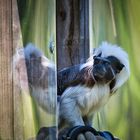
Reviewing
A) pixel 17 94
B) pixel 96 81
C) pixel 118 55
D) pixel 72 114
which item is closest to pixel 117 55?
pixel 118 55

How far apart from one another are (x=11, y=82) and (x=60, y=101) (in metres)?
0.24

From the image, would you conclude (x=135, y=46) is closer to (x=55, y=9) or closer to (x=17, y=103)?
(x=55, y=9)

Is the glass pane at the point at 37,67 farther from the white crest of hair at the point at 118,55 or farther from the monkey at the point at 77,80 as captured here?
the white crest of hair at the point at 118,55

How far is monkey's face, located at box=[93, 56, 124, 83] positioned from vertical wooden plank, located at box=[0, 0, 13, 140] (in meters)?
0.39

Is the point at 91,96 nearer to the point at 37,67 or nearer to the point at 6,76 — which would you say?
the point at 37,67

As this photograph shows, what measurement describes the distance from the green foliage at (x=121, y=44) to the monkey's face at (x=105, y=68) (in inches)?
2.6

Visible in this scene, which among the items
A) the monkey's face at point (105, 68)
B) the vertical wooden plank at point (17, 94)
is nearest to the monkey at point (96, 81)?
the monkey's face at point (105, 68)

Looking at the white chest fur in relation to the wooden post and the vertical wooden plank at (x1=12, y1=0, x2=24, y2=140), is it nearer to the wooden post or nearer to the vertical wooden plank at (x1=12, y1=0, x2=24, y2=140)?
the wooden post

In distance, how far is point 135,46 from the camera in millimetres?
2279

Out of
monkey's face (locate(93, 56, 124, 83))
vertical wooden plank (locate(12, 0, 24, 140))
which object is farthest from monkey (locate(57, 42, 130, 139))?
vertical wooden plank (locate(12, 0, 24, 140))

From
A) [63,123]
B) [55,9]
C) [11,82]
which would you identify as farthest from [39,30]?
[63,123]

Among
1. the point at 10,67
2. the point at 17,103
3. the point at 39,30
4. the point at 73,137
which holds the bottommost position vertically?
the point at 73,137

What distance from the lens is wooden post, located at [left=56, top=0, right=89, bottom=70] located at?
2.29 metres

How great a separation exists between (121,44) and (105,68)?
129 millimetres
